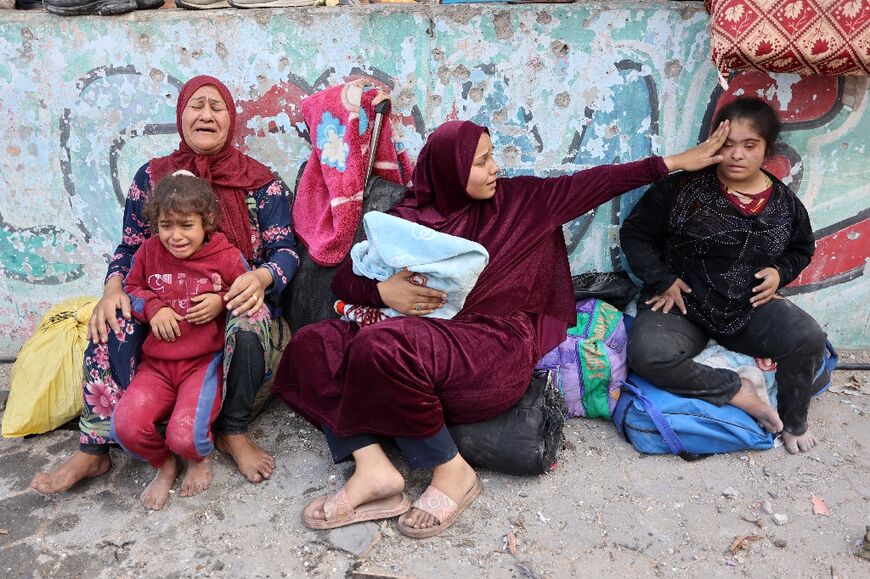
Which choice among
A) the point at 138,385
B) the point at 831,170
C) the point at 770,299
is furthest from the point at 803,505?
the point at 138,385

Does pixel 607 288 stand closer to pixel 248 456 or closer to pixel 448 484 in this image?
pixel 448 484

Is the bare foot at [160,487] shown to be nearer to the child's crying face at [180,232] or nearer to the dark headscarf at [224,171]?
the child's crying face at [180,232]

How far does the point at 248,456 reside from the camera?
9.61ft

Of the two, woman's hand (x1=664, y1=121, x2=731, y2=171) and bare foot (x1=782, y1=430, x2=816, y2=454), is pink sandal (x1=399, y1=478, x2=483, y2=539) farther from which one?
woman's hand (x1=664, y1=121, x2=731, y2=171)

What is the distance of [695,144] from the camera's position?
334 cm

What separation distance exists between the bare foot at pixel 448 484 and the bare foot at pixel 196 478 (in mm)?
834

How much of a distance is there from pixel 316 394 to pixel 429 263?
69cm

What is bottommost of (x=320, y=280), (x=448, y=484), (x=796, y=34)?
(x=448, y=484)

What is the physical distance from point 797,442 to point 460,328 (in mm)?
1491

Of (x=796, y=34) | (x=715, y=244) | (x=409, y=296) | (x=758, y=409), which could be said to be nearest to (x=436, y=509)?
(x=409, y=296)

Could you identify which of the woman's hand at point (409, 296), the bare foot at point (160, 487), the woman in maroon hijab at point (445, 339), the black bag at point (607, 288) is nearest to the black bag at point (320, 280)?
the woman in maroon hijab at point (445, 339)

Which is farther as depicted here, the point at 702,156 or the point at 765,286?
the point at 765,286

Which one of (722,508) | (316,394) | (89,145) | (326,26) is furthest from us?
(89,145)

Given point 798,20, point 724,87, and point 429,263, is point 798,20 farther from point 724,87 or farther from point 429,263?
point 429,263
